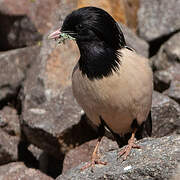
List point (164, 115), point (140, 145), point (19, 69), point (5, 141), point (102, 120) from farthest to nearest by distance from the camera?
point (19, 69) → point (5, 141) → point (164, 115) → point (102, 120) → point (140, 145)

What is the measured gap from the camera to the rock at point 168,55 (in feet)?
27.7

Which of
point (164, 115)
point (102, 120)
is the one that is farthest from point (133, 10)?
point (102, 120)

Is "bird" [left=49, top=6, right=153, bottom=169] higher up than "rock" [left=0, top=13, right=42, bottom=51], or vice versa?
"bird" [left=49, top=6, right=153, bottom=169]

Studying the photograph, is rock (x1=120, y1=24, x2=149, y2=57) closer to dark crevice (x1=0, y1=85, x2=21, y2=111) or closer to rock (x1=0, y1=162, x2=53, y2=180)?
dark crevice (x1=0, y1=85, x2=21, y2=111)

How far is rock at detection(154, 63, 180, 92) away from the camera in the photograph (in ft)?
26.6

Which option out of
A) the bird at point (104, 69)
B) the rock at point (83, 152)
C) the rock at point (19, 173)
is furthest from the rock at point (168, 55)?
the bird at point (104, 69)

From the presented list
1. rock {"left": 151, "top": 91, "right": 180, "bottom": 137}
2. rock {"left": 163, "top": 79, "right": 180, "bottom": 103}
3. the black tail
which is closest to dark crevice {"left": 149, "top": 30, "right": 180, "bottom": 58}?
rock {"left": 163, "top": 79, "right": 180, "bottom": 103}

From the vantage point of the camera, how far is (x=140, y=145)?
→ 539 centimetres

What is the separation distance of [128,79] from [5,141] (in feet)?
8.56

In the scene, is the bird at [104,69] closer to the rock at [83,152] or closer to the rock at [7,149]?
the rock at [83,152]

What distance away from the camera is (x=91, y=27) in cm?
533

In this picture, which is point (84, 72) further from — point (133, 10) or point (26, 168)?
point (133, 10)

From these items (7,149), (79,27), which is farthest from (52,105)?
(79,27)

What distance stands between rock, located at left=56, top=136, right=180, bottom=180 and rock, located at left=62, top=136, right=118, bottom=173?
1.23 meters
